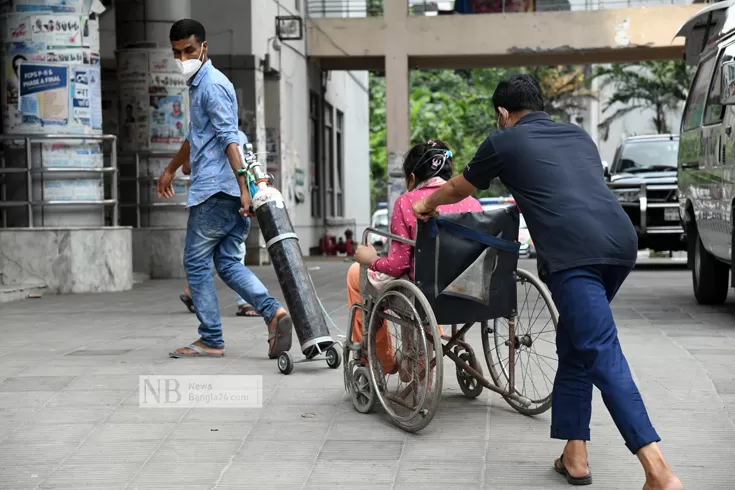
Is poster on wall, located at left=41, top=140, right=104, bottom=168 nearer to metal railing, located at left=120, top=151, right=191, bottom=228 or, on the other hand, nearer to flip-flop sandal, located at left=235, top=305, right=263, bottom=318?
metal railing, located at left=120, top=151, right=191, bottom=228

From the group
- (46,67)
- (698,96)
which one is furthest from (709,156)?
(46,67)

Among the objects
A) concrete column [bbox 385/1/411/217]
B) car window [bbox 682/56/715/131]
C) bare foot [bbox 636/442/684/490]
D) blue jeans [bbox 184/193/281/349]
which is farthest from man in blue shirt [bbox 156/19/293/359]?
concrete column [bbox 385/1/411/217]

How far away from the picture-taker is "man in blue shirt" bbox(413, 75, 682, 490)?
14.0 feet

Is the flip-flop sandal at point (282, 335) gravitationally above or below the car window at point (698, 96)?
below

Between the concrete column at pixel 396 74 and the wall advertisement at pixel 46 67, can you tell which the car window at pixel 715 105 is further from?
the concrete column at pixel 396 74

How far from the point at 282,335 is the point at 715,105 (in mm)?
4856

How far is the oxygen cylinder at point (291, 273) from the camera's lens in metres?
6.75

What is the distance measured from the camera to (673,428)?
523 cm

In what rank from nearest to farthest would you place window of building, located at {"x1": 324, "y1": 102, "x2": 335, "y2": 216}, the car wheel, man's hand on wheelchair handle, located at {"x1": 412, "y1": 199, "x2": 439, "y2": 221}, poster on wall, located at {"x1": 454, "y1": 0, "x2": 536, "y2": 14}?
man's hand on wheelchair handle, located at {"x1": 412, "y1": 199, "x2": 439, "y2": 221}
the car wheel
poster on wall, located at {"x1": 454, "y1": 0, "x2": 536, "y2": 14}
window of building, located at {"x1": 324, "y1": 102, "x2": 335, "y2": 216}

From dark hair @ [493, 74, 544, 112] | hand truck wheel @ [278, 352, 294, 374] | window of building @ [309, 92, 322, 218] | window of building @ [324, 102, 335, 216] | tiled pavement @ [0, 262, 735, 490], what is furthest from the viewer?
window of building @ [324, 102, 335, 216]

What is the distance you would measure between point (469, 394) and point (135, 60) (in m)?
10.2

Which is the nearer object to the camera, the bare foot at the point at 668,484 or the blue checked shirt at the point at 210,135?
the bare foot at the point at 668,484

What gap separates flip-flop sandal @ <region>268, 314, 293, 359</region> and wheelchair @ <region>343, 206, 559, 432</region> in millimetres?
1280

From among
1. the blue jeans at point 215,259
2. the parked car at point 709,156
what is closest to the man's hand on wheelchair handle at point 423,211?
the blue jeans at point 215,259
